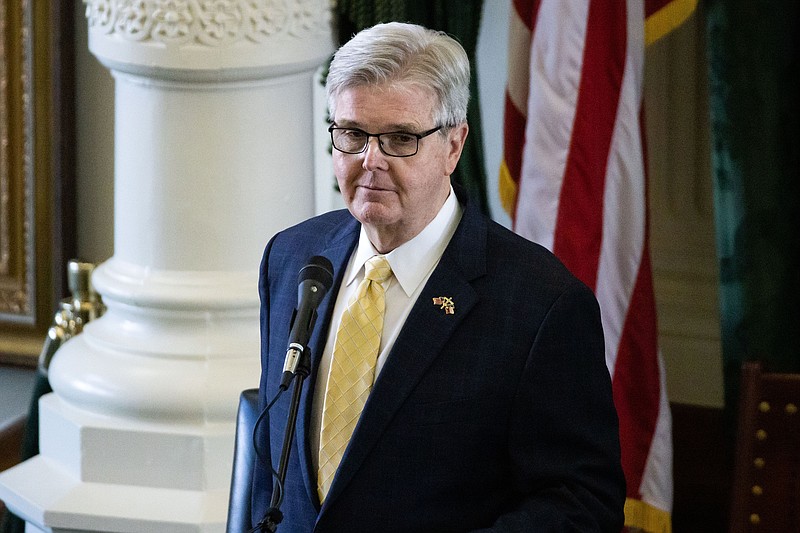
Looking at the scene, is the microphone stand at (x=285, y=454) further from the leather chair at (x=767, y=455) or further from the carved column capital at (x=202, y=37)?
the carved column capital at (x=202, y=37)

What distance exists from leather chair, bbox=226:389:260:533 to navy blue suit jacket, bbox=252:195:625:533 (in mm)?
481

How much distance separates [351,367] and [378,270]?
0.16 metres

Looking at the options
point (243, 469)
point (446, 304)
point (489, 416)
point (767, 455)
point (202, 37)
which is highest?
point (202, 37)

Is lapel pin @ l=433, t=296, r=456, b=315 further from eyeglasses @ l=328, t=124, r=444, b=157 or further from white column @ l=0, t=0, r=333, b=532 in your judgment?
white column @ l=0, t=0, r=333, b=532

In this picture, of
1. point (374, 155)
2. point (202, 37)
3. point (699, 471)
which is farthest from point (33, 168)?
point (374, 155)

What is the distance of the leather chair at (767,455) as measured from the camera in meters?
2.15

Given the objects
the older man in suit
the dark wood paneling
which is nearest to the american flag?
the dark wood paneling

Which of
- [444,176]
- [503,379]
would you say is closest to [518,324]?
[503,379]

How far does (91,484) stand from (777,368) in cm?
170

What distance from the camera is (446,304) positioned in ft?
6.05

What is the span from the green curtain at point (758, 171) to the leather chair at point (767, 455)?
0.80 meters

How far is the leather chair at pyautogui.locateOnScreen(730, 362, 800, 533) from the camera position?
215 cm

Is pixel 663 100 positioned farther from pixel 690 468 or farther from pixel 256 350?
pixel 256 350

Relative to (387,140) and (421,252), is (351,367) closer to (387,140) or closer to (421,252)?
(421,252)
